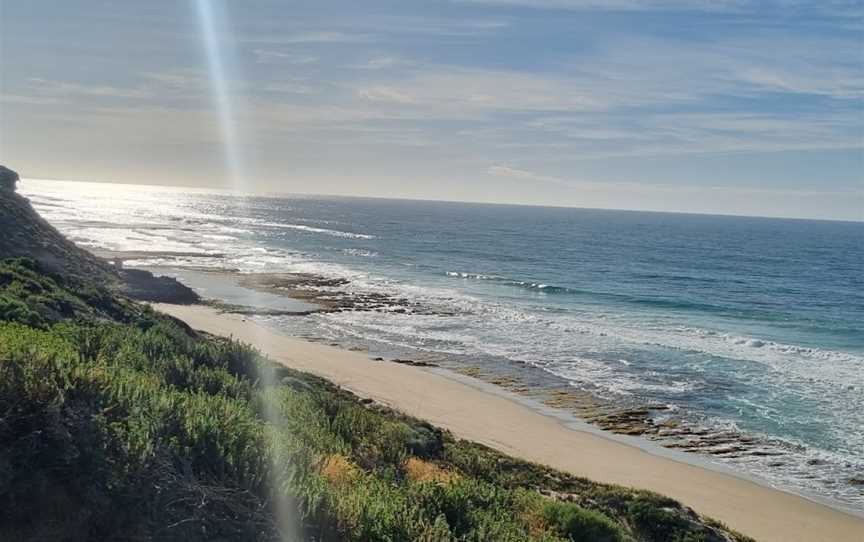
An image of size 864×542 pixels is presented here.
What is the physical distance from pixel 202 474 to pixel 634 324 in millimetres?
34809

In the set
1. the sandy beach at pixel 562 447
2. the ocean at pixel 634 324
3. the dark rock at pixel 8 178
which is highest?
the dark rock at pixel 8 178

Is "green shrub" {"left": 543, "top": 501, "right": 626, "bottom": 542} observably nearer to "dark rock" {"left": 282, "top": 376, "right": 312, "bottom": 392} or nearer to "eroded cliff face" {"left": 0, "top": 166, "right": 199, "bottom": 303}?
"dark rock" {"left": 282, "top": 376, "right": 312, "bottom": 392}

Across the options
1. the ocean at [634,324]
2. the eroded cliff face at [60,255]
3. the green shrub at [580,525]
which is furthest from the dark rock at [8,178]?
the green shrub at [580,525]

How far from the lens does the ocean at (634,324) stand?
22.5m

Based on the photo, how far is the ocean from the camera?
2248cm

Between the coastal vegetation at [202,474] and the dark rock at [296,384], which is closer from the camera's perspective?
the coastal vegetation at [202,474]

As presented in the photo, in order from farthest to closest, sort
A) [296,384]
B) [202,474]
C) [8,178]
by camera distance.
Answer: [8,178] < [296,384] < [202,474]

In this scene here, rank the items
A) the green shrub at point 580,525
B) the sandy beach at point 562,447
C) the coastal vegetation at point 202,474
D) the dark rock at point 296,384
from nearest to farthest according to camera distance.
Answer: the coastal vegetation at point 202,474 → the green shrub at point 580,525 → the sandy beach at point 562,447 → the dark rock at point 296,384

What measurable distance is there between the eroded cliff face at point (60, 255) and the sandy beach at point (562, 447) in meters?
11.0

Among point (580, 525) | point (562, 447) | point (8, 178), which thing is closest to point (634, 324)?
point (562, 447)

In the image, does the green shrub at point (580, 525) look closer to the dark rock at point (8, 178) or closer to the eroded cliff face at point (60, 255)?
the eroded cliff face at point (60, 255)

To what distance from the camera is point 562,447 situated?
1953 cm

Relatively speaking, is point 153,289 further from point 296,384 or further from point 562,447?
point 562,447

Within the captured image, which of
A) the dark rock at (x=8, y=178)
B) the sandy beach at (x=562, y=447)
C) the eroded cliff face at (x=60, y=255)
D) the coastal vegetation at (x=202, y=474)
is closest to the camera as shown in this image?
the coastal vegetation at (x=202, y=474)
